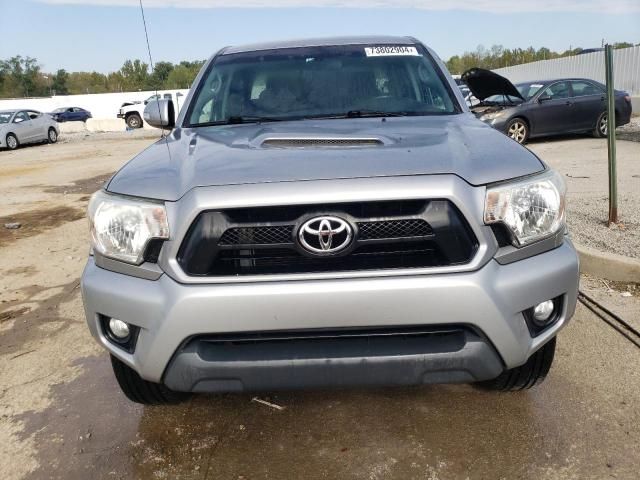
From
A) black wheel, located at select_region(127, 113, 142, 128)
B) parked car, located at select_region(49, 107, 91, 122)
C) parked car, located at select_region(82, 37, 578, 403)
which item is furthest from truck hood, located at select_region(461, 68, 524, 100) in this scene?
parked car, located at select_region(49, 107, 91, 122)

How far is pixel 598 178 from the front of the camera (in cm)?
775

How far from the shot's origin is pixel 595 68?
23.6 m

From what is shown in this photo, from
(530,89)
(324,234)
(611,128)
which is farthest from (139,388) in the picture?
(530,89)

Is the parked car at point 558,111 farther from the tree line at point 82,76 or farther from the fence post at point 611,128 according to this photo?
the tree line at point 82,76

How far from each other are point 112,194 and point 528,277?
1.56m

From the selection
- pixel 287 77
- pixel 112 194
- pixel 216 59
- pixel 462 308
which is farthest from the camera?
pixel 216 59

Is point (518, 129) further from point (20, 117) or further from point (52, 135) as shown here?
point (52, 135)

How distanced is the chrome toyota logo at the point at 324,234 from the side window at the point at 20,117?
22.5 m

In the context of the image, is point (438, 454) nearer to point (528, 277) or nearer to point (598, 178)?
point (528, 277)

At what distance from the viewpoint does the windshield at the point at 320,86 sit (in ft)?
10.3

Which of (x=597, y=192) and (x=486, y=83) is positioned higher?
(x=486, y=83)

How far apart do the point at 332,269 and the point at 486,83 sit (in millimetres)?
2263

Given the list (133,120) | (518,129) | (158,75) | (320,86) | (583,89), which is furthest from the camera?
(133,120)

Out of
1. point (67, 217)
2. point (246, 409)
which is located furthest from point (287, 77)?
point (67, 217)
